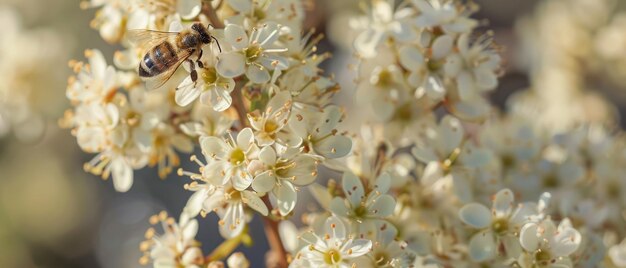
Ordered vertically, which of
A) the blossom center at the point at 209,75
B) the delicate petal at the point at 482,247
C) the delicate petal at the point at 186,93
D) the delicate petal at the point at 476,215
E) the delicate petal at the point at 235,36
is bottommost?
the delicate petal at the point at 482,247

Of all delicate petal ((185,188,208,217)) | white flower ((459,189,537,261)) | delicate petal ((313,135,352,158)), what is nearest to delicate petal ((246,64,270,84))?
delicate petal ((313,135,352,158))

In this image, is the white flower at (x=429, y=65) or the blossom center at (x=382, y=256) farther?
the white flower at (x=429, y=65)

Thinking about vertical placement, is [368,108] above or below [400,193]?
above

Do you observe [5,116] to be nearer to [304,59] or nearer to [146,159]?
[146,159]

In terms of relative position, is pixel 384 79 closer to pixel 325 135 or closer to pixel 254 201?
pixel 325 135

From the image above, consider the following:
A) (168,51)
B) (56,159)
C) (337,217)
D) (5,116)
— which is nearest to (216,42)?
(168,51)

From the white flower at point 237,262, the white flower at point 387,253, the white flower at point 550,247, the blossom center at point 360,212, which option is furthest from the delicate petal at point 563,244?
the white flower at point 237,262

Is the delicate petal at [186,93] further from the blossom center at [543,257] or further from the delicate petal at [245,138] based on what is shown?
the blossom center at [543,257]
